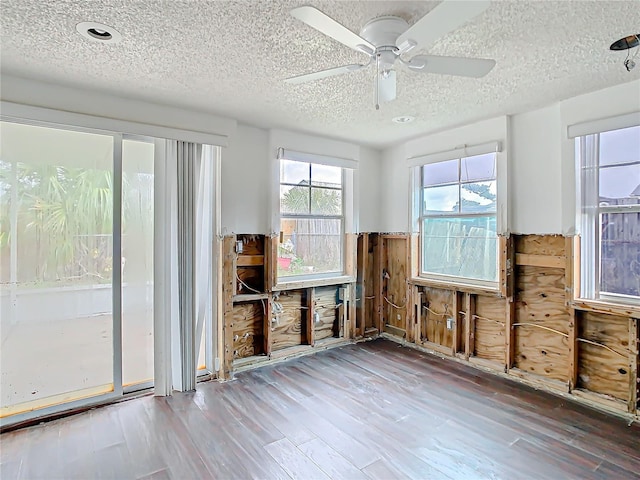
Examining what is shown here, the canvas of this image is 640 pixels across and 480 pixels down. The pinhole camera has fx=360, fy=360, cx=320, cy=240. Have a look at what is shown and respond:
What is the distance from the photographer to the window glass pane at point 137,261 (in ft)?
10.4

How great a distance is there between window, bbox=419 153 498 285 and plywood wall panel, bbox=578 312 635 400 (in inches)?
36.3

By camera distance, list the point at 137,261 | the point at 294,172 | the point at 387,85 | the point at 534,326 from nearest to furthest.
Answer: the point at 387,85
the point at 137,261
the point at 534,326
the point at 294,172

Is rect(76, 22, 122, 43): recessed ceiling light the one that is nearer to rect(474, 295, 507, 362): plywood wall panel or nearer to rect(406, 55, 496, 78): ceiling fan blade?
rect(406, 55, 496, 78): ceiling fan blade

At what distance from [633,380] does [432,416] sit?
1575 mm

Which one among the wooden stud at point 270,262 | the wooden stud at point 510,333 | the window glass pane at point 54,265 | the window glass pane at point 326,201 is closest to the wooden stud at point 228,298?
the wooden stud at point 270,262

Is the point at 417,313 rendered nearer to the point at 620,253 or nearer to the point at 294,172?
the point at 620,253

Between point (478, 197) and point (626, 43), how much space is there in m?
1.89

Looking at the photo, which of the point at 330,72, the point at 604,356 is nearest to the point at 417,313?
the point at 604,356

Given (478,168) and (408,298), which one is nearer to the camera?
(478,168)

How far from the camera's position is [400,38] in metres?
1.70

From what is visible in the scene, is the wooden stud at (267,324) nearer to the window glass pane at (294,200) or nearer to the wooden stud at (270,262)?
the wooden stud at (270,262)

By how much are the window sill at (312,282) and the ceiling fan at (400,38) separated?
2.41m

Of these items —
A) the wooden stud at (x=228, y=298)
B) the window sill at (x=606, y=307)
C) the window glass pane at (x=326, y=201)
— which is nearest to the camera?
the window sill at (x=606, y=307)

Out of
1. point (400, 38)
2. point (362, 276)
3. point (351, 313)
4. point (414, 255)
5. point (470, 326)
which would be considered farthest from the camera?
point (362, 276)
